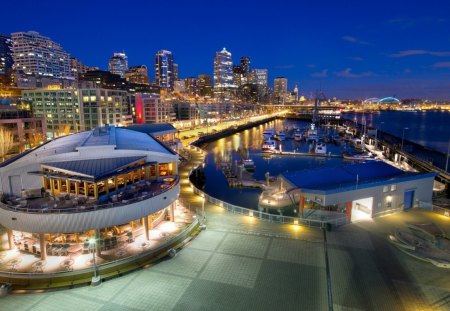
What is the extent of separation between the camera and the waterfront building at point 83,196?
18438mm

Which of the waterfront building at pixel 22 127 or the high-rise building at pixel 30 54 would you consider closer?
the waterfront building at pixel 22 127

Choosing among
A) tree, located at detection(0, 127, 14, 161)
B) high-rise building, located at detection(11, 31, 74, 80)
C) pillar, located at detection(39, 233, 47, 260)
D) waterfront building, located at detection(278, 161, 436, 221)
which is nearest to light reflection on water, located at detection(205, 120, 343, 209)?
waterfront building, located at detection(278, 161, 436, 221)

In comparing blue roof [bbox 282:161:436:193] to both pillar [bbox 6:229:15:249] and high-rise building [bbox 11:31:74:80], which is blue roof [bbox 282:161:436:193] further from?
high-rise building [bbox 11:31:74:80]

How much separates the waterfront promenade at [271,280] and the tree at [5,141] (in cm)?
4929

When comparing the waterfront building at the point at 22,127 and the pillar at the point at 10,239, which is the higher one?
the waterfront building at the point at 22,127

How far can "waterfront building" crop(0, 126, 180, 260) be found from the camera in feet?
60.5

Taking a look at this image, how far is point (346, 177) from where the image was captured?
29.1 meters

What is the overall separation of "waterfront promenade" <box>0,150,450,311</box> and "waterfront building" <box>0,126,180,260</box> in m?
3.63

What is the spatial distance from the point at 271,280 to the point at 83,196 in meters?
14.0

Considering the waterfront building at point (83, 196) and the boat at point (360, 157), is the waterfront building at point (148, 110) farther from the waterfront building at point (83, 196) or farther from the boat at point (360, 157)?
the waterfront building at point (83, 196)

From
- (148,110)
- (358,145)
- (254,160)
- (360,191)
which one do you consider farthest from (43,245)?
(148,110)

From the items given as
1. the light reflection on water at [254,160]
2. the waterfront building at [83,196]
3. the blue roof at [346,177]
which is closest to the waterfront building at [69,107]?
the light reflection on water at [254,160]

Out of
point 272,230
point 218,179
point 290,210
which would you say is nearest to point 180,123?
point 218,179

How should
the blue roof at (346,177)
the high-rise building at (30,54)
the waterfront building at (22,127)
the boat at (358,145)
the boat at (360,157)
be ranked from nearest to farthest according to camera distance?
1. the blue roof at (346,177)
2. the waterfront building at (22,127)
3. the boat at (360,157)
4. the boat at (358,145)
5. the high-rise building at (30,54)
